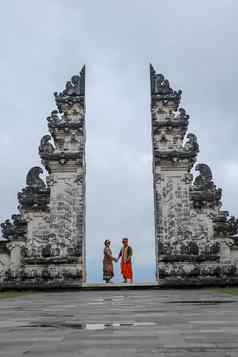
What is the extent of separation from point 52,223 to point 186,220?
17.0 ft

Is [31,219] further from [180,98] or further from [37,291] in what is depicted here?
[180,98]

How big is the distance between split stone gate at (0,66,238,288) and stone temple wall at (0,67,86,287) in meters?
0.04

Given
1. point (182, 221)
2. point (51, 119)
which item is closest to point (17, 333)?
point (182, 221)

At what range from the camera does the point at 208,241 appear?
61.0ft

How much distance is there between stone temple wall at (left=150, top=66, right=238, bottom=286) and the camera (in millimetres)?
18219

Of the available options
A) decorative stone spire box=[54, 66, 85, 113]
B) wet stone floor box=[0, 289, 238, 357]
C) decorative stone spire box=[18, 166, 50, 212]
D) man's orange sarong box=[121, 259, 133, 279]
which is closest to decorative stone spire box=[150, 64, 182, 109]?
decorative stone spire box=[54, 66, 85, 113]

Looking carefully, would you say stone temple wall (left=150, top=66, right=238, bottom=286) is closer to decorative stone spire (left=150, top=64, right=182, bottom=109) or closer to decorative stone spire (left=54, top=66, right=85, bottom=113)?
decorative stone spire (left=150, top=64, right=182, bottom=109)

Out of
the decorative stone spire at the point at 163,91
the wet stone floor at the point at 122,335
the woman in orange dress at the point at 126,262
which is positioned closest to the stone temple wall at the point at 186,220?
the decorative stone spire at the point at 163,91

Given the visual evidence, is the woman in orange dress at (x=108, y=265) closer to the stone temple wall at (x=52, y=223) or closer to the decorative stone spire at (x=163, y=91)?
the stone temple wall at (x=52, y=223)

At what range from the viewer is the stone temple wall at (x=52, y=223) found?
59.8 feet

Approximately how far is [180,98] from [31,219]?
8.11 meters

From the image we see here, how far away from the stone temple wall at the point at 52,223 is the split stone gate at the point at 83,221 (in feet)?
0.12

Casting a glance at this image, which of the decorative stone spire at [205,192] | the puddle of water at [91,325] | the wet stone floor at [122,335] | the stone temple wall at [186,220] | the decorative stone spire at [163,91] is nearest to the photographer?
the wet stone floor at [122,335]

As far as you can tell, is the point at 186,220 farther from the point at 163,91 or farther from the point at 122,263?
the point at 163,91
